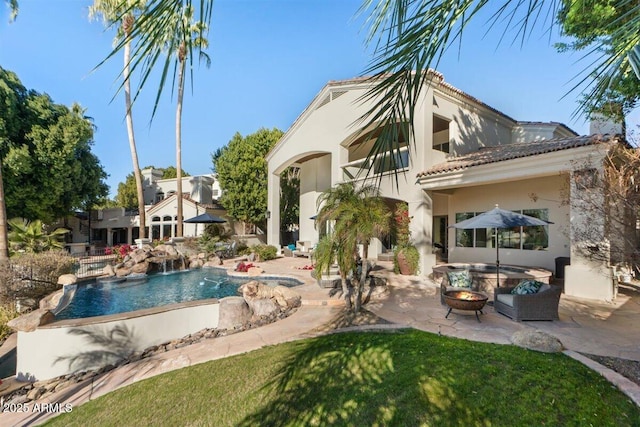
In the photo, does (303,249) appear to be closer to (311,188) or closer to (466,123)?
(311,188)

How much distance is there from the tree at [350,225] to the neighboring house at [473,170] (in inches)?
48.5

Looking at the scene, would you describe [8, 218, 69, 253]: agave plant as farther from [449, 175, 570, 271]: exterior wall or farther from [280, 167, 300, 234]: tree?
[449, 175, 570, 271]: exterior wall

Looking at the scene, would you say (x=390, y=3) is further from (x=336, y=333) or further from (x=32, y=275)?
(x=32, y=275)

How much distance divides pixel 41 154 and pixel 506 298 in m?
26.9

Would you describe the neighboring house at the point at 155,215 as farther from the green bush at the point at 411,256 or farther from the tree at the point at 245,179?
the green bush at the point at 411,256

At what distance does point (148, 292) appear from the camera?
39.9 ft

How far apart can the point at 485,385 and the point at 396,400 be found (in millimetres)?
1376

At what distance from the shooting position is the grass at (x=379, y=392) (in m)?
3.86

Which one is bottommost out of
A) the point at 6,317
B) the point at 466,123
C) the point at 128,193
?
the point at 6,317

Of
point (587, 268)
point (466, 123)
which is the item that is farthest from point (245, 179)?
point (587, 268)

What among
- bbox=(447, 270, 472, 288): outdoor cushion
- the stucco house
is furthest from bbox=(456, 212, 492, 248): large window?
the stucco house

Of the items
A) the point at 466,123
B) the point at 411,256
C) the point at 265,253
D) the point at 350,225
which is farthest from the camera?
the point at 265,253

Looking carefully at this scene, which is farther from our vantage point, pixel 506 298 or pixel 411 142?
pixel 411 142

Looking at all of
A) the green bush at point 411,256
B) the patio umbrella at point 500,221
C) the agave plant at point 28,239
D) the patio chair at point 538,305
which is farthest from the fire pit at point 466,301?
A: the agave plant at point 28,239
